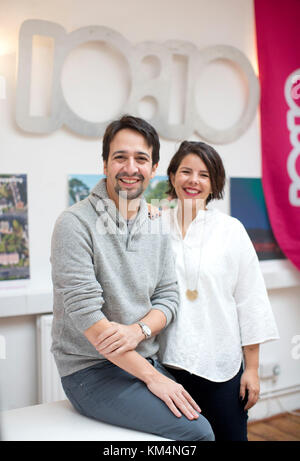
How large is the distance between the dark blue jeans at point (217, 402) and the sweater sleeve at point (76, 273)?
0.46 m

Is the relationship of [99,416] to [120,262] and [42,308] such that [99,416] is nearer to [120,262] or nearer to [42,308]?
[120,262]

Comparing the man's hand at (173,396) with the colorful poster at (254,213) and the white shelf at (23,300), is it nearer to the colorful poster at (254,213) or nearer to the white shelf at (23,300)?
the white shelf at (23,300)

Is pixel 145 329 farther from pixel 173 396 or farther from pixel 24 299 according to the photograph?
pixel 24 299

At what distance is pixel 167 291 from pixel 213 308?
0.59ft

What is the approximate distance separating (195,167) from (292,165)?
157cm

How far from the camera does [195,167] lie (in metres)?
1.72

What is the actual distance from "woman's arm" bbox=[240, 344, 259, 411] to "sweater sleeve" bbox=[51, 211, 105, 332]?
2.01ft

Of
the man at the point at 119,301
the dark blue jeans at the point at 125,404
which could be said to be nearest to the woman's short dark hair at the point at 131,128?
the man at the point at 119,301

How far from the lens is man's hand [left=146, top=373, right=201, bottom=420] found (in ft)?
4.69

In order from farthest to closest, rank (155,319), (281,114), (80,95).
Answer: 1. (281,114)
2. (80,95)
3. (155,319)

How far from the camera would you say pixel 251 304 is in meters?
1.70

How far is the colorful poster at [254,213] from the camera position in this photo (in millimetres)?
3090

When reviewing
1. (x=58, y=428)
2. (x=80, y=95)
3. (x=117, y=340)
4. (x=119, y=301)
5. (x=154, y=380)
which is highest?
(x=80, y=95)

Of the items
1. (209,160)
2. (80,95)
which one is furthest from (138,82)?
(209,160)
